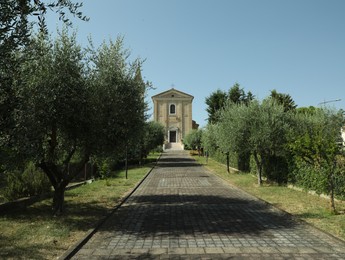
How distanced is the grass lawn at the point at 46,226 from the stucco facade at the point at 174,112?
7084 cm

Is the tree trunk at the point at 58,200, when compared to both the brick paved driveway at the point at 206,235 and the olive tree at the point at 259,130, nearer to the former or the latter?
the brick paved driveway at the point at 206,235

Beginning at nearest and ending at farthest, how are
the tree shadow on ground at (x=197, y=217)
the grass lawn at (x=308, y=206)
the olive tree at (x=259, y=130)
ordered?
the tree shadow on ground at (x=197, y=217)
the grass lawn at (x=308, y=206)
the olive tree at (x=259, y=130)

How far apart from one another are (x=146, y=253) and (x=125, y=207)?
5.35 metres

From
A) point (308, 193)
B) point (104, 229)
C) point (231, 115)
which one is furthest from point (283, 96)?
point (104, 229)

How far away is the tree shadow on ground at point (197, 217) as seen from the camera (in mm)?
8078

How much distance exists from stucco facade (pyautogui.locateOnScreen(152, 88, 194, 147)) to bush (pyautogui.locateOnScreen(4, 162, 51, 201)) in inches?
2791

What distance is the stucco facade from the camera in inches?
3297

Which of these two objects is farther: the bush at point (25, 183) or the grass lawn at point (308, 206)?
the bush at point (25, 183)

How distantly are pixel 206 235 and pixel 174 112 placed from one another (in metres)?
77.3

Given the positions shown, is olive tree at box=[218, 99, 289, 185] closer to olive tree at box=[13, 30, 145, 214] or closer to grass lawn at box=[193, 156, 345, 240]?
grass lawn at box=[193, 156, 345, 240]

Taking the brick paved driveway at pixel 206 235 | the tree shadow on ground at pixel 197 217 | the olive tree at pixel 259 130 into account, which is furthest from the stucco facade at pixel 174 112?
the brick paved driveway at pixel 206 235

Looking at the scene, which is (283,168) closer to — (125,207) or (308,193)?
(308,193)

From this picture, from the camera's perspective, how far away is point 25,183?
11.6 m

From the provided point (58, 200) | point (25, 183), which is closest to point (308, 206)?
point (58, 200)
